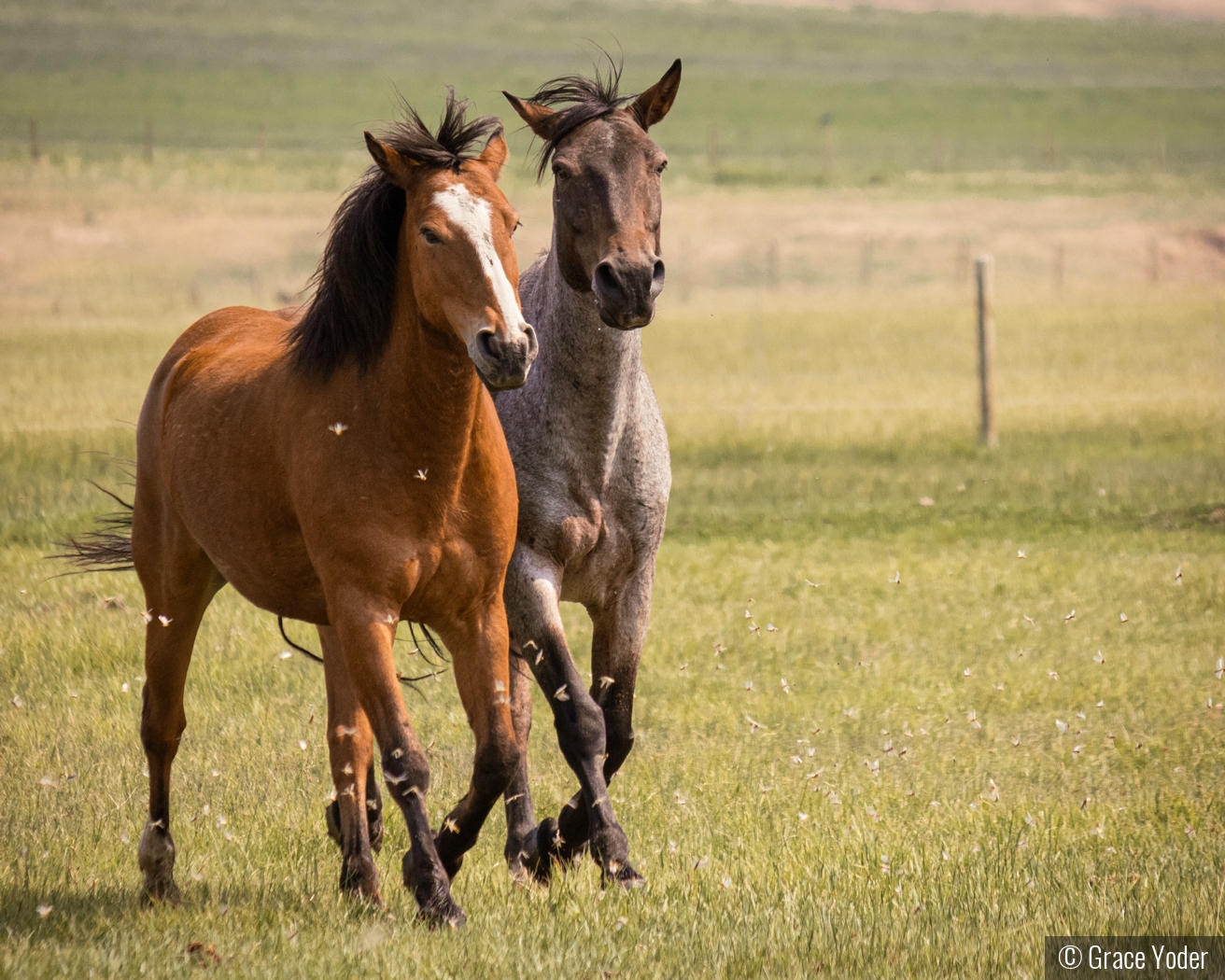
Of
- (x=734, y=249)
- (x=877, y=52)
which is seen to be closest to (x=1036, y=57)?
(x=877, y=52)

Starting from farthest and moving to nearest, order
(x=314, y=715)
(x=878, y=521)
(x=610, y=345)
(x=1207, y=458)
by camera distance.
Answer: (x=1207, y=458) < (x=878, y=521) < (x=314, y=715) < (x=610, y=345)

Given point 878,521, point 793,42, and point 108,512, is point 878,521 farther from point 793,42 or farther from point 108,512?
point 793,42

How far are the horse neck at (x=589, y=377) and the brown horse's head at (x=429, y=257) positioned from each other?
851 millimetres

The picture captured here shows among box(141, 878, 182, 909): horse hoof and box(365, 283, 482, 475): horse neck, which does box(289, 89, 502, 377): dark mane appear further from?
box(141, 878, 182, 909): horse hoof

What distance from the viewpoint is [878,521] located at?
1270 cm

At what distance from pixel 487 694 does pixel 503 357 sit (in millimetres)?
1095

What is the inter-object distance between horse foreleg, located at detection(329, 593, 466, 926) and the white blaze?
3.04 ft

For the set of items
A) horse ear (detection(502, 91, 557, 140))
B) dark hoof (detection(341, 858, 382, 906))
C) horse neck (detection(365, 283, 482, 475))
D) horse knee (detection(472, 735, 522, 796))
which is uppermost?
horse ear (detection(502, 91, 557, 140))

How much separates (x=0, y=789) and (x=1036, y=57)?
12703 cm

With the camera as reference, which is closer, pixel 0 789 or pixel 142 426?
pixel 142 426

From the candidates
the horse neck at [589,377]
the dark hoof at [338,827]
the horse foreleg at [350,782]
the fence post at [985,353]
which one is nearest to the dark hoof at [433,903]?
the horse foreleg at [350,782]

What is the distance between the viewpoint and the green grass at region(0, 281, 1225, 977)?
4461 millimetres

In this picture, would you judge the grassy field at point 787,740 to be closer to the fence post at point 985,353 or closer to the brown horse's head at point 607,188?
the fence post at point 985,353

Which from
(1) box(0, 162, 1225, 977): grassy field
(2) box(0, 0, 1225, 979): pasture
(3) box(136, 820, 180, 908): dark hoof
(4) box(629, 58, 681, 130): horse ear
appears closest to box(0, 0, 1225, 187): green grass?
(2) box(0, 0, 1225, 979): pasture
